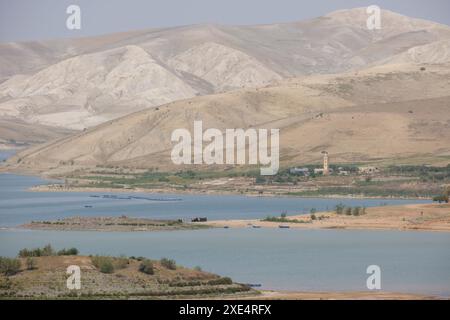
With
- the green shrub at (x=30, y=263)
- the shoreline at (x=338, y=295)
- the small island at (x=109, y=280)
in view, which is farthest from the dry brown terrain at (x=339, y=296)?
the green shrub at (x=30, y=263)

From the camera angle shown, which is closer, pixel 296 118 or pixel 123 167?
pixel 123 167

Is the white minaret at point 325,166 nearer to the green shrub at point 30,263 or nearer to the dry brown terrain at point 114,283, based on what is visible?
the dry brown terrain at point 114,283

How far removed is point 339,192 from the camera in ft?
314

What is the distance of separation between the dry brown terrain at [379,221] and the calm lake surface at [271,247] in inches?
75.2

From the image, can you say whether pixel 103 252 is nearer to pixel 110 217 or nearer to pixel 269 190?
pixel 110 217

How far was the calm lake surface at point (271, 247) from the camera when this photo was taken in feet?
158

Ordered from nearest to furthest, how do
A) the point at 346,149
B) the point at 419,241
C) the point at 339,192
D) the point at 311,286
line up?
the point at 311,286 → the point at 419,241 → the point at 339,192 → the point at 346,149

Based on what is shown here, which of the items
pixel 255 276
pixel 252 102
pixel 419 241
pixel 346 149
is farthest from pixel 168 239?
pixel 252 102

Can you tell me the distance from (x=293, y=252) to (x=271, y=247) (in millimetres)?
2404

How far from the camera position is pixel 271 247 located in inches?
2338

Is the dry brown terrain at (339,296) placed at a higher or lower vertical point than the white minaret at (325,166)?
lower

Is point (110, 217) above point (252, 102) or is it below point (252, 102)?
below

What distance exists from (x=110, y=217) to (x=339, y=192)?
25504mm

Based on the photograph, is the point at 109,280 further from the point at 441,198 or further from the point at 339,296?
the point at 441,198
